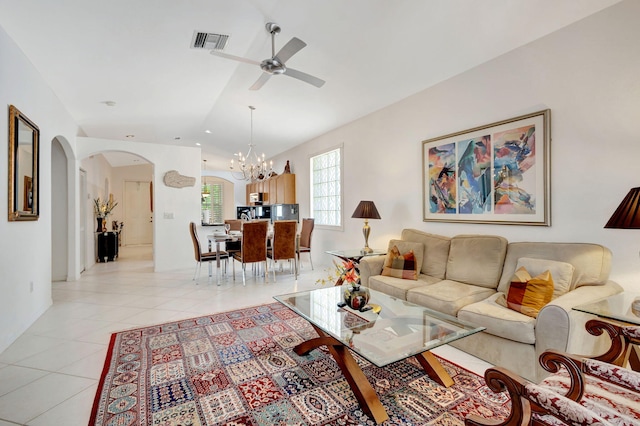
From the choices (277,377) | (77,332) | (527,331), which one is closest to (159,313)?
(77,332)

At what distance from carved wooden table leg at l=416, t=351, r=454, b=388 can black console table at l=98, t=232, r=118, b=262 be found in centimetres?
767

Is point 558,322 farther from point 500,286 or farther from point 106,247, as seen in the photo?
point 106,247

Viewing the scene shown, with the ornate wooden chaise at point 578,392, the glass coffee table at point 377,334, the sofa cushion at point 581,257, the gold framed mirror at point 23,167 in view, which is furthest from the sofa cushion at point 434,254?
the gold framed mirror at point 23,167

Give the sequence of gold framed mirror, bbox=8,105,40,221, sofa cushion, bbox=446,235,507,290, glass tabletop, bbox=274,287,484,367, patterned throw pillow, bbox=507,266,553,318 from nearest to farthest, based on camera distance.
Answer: glass tabletop, bbox=274,287,484,367 → patterned throw pillow, bbox=507,266,553,318 → gold framed mirror, bbox=8,105,40,221 → sofa cushion, bbox=446,235,507,290

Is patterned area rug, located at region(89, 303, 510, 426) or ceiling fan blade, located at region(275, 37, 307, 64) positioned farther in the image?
ceiling fan blade, located at region(275, 37, 307, 64)

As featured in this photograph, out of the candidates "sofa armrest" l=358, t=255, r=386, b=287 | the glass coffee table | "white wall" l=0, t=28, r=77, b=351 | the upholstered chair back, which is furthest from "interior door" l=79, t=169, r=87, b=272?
"sofa armrest" l=358, t=255, r=386, b=287

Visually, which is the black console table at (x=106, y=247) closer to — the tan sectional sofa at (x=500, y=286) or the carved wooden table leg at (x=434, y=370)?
the tan sectional sofa at (x=500, y=286)

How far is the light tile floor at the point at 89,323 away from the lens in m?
1.82

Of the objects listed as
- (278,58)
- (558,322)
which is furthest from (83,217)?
(558,322)

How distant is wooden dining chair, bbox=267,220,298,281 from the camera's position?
198 inches

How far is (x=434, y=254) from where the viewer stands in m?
3.38

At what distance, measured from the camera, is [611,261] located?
89.0 inches

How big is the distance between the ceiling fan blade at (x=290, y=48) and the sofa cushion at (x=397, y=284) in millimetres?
2432

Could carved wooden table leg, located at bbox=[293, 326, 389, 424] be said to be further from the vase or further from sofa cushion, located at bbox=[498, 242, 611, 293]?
sofa cushion, located at bbox=[498, 242, 611, 293]
